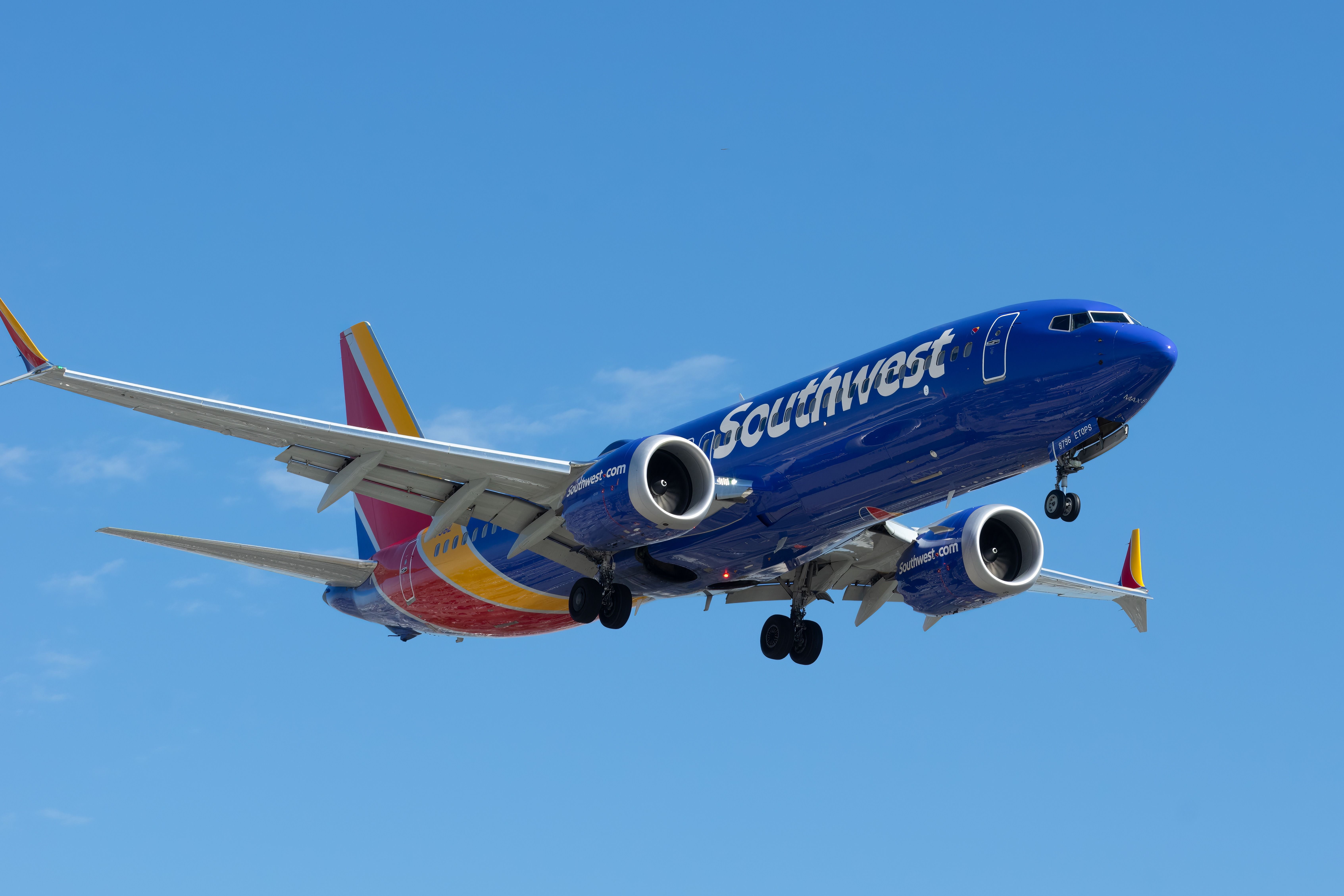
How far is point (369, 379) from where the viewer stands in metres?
37.6

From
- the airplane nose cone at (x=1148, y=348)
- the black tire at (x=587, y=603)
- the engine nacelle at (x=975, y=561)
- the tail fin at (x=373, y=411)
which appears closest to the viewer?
the airplane nose cone at (x=1148, y=348)

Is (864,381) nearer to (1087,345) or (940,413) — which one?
(940,413)

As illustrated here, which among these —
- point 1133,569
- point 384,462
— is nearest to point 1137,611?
point 1133,569

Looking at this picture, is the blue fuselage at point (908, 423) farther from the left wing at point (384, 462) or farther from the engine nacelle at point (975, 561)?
the engine nacelle at point (975, 561)

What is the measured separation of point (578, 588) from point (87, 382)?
9510 millimetres

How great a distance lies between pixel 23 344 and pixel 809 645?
54.9 feet

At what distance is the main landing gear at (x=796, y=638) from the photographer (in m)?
31.3

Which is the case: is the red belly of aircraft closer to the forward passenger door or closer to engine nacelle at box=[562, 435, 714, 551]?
engine nacelle at box=[562, 435, 714, 551]

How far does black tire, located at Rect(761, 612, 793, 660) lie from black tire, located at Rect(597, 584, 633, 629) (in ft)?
16.3

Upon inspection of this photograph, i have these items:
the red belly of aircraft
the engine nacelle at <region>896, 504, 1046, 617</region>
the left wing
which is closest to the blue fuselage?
the left wing

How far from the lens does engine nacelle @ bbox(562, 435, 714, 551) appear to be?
2475cm

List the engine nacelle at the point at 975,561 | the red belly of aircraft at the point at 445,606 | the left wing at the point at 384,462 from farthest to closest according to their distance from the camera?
the red belly of aircraft at the point at 445,606 < the engine nacelle at the point at 975,561 < the left wing at the point at 384,462

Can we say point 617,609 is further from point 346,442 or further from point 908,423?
point 908,423

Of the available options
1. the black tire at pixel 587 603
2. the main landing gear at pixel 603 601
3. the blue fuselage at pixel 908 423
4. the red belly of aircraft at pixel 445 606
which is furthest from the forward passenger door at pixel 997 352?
the red belly of aircraft at pixel 445 606
